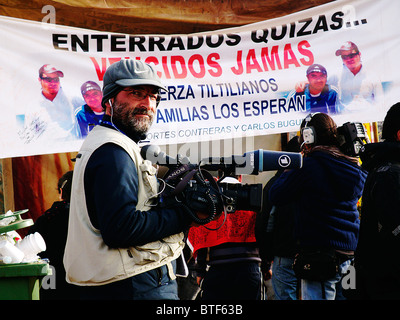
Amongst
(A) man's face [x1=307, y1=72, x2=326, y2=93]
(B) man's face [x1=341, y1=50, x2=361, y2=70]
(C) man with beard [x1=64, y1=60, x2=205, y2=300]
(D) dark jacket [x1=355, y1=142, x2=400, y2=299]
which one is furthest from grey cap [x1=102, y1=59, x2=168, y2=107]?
(B) man's face [x1=341, y1=50, x2=361, y2=70]

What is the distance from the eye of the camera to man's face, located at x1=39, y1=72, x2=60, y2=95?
4766mm

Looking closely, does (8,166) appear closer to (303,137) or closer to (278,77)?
(278,77)

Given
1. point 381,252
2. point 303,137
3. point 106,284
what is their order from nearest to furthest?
point 106,284 < point 381,252 < point 303,137

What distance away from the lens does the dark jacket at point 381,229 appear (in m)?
3.25

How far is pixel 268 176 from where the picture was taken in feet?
21.7

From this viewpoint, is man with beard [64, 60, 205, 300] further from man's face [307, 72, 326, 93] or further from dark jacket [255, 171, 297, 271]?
man's face [307, 72, 326, 93]

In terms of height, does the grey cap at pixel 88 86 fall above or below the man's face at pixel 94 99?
above

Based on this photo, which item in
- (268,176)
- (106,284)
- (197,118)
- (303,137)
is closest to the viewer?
(106,284)

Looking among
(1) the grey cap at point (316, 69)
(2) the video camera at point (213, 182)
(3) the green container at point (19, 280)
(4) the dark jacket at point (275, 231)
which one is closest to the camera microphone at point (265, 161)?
(2) the video camera at point (213, 182)

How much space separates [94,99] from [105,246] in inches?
104

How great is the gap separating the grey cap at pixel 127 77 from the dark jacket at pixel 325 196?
1687mm

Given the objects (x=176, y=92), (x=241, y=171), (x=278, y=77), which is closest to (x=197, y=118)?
(x=176, y=92)

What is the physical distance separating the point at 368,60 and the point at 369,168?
68.5 inches

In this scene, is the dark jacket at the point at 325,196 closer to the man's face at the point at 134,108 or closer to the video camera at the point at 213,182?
the video camera at the point at 213,182
